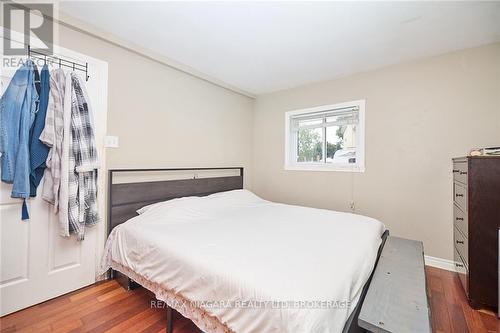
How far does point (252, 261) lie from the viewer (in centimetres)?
129

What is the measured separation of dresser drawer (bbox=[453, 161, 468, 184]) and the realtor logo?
3570 mm

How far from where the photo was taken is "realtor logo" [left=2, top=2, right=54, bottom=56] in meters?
1.69

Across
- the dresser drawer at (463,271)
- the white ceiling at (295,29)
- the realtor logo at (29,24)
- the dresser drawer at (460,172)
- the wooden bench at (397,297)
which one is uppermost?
the white ceiling at (295,29)

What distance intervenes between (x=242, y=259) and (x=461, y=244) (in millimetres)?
2025

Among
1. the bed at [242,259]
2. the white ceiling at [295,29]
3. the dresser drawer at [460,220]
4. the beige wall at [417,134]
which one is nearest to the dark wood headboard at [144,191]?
the bed at [242,259]

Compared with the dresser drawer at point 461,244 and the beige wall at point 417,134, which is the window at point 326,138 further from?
the dresser drawer at point 461,244

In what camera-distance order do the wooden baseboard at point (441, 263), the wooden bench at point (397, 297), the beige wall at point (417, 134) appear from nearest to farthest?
1. the wooden bench at point (397, 297)
2. the beige wall at point (417, 134)
3. the wooden baseboard at point (441, 263)

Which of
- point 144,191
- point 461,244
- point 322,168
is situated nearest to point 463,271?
point 461,244

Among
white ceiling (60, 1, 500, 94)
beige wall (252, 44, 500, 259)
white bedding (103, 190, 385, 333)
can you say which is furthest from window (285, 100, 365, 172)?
white bedding (103, 190, 385, 333)

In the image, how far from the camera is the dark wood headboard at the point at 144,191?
2.13m

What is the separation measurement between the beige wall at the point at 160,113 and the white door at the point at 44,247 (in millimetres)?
98

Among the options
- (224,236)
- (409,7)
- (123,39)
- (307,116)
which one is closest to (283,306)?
(224,236)

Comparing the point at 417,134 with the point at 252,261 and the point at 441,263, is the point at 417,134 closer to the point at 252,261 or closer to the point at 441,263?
the point at 441,263

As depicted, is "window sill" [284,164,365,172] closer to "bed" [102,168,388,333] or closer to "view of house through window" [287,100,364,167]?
"view of house through window" [287,100,364,167]
